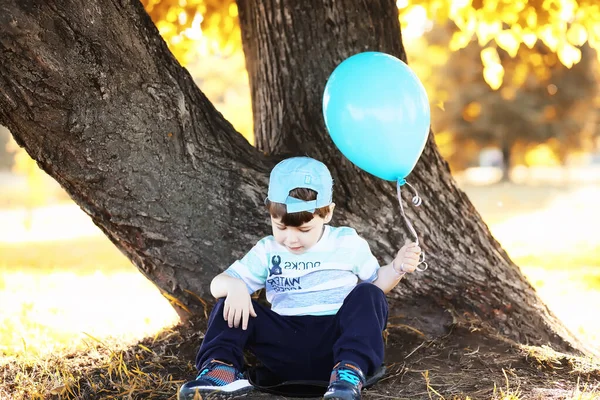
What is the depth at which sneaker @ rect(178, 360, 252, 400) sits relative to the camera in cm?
233

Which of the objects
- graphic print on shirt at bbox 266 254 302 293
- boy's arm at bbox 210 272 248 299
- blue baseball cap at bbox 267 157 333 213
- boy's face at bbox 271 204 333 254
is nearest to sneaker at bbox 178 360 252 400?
boy's arm at bbox 210 272 248 299

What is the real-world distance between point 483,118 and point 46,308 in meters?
18.2

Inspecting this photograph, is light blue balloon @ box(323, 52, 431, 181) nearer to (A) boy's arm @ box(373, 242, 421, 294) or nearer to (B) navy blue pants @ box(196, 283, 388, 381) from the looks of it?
(A) boy's arm @ box(373, 242, 421, 294)

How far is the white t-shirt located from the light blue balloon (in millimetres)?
358

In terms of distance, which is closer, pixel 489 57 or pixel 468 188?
pixel 489 57

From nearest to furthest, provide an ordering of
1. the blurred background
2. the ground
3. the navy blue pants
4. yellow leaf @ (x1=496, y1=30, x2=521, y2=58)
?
the navy blue pants < the ground < the blurred background < yellow leaf @ (x1=496, y1=30, x2=521, y2=58)

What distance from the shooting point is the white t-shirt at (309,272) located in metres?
2.70

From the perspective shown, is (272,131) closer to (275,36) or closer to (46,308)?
(275,36)

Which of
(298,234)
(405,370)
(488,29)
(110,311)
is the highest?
(488,29)

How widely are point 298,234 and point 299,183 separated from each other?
0.20m

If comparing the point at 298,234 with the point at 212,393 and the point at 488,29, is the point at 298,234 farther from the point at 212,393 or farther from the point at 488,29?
the point at 488,29

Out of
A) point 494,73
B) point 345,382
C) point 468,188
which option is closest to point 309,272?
point 345,382

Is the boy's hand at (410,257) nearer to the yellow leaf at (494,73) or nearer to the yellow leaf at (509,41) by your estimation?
the yellow leaf at (494,73)

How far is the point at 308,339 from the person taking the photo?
2631 millimetres
